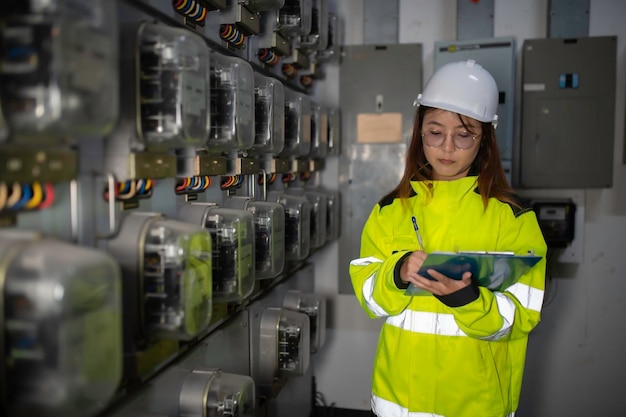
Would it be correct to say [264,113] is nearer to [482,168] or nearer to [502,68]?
[482,168]

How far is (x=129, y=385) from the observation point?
1287mm

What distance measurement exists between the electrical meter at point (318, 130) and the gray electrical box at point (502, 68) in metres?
0.92

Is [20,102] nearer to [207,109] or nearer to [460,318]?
[207,109]

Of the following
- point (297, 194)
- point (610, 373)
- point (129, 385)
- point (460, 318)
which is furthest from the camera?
point (610, 373)

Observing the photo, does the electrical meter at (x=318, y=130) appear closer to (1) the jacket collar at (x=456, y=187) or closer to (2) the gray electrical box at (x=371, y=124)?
(2) the gray electrical box at (x=371, y=124)

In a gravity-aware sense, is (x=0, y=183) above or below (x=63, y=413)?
above

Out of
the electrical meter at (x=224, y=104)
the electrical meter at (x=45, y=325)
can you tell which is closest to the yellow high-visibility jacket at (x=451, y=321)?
the electrical meter at (x=224, y=104)

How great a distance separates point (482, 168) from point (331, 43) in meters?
1.68

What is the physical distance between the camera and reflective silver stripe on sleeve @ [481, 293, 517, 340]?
1444 millimetres

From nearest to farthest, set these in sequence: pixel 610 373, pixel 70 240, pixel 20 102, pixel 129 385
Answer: pixel 20 102 < pixel 70 240 < pixel 129 385 < pixel 610 373

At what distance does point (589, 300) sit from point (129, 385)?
108 inches

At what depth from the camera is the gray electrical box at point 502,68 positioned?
295 centimetres

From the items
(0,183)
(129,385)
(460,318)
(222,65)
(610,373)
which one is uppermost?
(222,65)

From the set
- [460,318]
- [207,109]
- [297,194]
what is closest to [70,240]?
[207,109]
